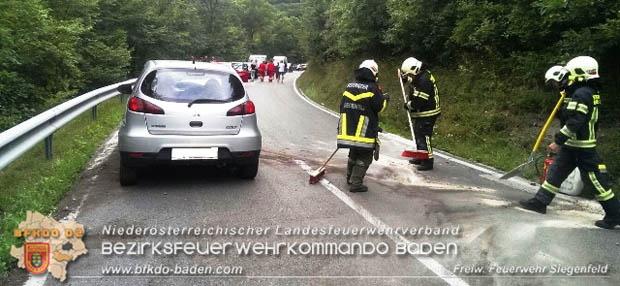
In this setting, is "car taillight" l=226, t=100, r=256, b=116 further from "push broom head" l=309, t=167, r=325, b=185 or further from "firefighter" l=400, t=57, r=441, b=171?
"firefighter" l=400, t=57, r=441, b=171

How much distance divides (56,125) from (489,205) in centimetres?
619

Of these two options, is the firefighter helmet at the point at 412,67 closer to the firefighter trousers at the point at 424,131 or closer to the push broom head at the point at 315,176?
the firefighter trousers at the point at 424,131

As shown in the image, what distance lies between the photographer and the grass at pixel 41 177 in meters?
4.55

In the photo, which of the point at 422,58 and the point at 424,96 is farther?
the point at 422,58

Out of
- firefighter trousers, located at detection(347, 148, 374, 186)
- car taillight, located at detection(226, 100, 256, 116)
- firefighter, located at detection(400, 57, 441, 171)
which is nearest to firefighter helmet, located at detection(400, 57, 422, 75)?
firefighter, located at detection(400, 57, 441, 171)

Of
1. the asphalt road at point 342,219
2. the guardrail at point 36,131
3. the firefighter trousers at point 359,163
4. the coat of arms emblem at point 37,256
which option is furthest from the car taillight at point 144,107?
the firefighter trousers at point 359,163

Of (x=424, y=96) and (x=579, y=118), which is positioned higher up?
(x=579, y=118)

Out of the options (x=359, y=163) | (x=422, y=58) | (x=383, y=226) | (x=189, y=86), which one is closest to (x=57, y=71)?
(x=189, y=86)

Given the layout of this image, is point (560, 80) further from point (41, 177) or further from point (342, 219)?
point (41, 177)

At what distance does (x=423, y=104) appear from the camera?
7715 mm

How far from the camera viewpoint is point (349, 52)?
19.8 meters

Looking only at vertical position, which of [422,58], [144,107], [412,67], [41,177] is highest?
[412,67]

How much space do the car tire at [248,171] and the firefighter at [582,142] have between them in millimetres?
3495

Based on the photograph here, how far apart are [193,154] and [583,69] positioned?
448 centimetres
